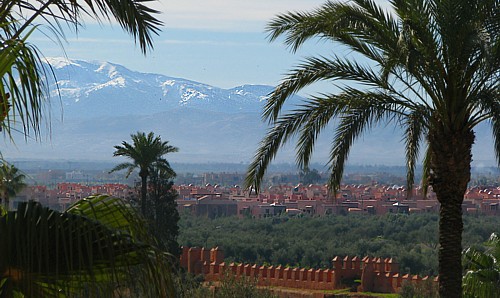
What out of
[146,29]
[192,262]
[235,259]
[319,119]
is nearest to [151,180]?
[192,262]

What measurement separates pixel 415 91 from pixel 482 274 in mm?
5987

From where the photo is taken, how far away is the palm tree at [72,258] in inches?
140

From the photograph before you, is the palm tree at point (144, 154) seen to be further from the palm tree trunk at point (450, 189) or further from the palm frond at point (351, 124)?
the palm tree trunk at point (450, 189)

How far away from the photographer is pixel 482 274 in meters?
16.6

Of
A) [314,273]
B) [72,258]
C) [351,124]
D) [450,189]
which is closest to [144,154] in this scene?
[314,273]

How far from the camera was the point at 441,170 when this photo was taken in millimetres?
11789

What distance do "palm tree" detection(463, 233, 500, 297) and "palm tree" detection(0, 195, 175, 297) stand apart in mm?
13292

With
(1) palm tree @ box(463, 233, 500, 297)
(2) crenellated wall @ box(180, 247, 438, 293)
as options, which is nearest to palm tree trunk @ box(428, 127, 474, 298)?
(1) palm tree @ box(463, 233, 500, 297)

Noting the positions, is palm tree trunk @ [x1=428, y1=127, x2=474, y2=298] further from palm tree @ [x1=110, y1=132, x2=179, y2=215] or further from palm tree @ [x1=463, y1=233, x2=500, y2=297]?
palm tree @ [x1=110, y1=132, x2=179, y2=215]

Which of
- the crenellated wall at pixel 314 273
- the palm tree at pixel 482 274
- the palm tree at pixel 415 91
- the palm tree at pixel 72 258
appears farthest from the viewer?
the crenellated wall at pixel 314 273

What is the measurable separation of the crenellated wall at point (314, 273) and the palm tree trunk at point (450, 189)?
17.2m

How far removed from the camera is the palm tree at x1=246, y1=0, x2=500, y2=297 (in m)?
11.2

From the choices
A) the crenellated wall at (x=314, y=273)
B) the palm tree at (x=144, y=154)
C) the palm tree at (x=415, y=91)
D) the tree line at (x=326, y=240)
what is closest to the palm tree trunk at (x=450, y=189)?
the palm tree at (x=415, y=91)

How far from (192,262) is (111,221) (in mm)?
30278
